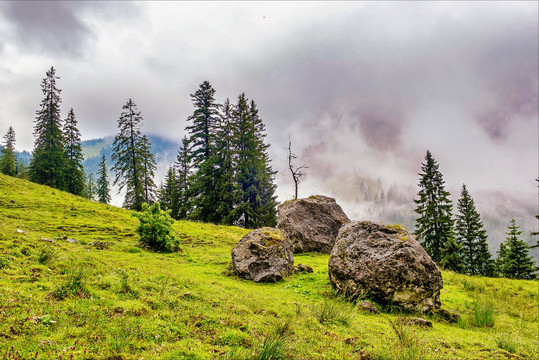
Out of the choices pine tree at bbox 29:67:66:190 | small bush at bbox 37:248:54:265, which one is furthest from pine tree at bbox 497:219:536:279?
pine tree at bbox 29:67:66:190

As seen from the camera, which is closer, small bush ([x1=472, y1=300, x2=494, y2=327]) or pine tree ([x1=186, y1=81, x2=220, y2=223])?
small bush ([x1=472, y1=300, x2=494, y2=327])

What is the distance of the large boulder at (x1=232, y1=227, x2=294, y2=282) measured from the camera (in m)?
12.3

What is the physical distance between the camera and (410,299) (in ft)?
32.3

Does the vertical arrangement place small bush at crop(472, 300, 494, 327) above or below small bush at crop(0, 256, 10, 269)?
below

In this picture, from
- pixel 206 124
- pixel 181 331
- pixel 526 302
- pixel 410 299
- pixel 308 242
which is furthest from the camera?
pixel 206 124

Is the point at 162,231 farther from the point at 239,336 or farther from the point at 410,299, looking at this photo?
the point at 410,299

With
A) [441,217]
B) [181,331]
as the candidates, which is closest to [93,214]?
[181,331]

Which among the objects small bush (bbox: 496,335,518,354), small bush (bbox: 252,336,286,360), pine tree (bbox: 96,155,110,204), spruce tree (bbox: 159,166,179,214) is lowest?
small bush (bbox: 496,335,518,354)

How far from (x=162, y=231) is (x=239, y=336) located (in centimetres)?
1275

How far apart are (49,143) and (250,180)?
108 feet

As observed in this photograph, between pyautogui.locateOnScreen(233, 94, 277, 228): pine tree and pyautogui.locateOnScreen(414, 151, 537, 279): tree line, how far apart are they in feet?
72.1

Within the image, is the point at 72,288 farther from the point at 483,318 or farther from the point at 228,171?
the point at 228,171

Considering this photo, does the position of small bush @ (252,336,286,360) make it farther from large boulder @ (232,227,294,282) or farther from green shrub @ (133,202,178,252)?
green shrub @ (133,202,178,252)

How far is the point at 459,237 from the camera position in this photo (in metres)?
43.4
